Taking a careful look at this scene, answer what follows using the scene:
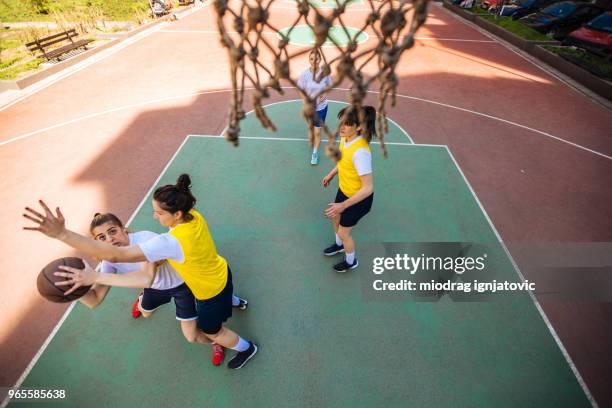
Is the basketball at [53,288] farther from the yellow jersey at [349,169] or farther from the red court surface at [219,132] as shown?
the yellow jersey at [349,169]

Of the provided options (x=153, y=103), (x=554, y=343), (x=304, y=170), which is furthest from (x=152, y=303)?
(x=153, y=103)

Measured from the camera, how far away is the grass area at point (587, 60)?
1023 cm

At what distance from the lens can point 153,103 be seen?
28.4ft

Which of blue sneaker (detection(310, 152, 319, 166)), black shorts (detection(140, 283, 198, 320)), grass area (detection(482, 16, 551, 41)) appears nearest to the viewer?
black shorts (detection(140, 283, 198, 320))

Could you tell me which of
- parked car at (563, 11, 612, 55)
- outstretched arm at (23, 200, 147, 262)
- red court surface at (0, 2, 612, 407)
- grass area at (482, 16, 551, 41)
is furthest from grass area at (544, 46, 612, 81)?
outstretched arm at (23, 200, 147, 262)

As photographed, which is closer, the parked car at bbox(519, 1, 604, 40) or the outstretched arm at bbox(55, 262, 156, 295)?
the outstretched arm at bbox(55, 262, 156, 295)

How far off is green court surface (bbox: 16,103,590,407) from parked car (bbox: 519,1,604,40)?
14617 millimetres

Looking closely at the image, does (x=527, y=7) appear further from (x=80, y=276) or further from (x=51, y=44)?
(x=80, y=276)

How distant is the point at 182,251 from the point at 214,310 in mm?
742

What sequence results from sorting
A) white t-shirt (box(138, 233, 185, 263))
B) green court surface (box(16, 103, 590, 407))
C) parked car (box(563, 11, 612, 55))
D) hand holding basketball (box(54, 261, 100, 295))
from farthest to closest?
parked car (box(563, 11, 612, 55)), green court surface (box(16, 103, 590, 407)), white t-shirt (box(138, 233, 185, 263)), hand holding basketball (box(54, 261, 100, 295))

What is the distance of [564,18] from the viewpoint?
1391 cm

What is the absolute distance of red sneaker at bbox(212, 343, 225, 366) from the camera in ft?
11.1

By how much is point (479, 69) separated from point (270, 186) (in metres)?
10.0

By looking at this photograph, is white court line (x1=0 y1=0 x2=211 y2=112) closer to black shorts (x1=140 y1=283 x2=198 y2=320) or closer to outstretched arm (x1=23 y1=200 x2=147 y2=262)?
black shorts (x1=140 y1=283 x2=198 y2=320)
